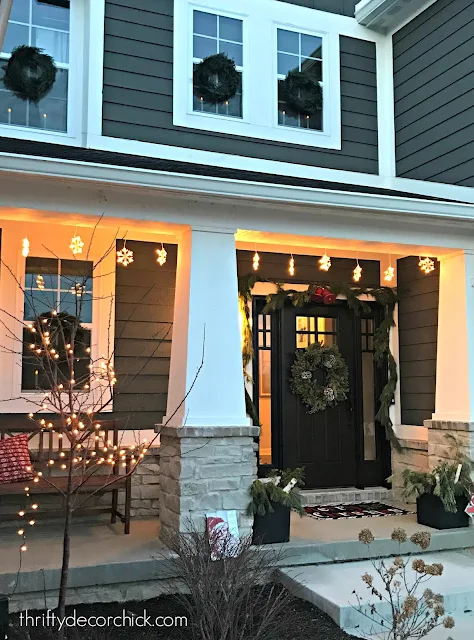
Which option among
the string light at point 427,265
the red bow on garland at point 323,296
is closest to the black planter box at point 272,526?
the red bow on garland at point 323,296

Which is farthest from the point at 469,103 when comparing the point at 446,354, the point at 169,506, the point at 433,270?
the point at 169,506

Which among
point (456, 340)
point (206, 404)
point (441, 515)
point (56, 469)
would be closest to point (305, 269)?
point (456, 340)

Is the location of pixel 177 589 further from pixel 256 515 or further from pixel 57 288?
pixel 57 288

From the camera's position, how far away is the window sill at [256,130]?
22.0ft

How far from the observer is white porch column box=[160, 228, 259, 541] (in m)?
4.78

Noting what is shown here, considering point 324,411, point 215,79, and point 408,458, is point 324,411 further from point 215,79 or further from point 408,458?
point 215,79

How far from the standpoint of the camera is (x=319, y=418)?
7031mm

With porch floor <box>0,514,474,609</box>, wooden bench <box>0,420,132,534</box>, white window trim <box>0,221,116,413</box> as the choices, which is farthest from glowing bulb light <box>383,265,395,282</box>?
wooden bench <box>0,420,132,534</box>

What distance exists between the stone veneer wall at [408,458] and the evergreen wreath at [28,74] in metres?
5.18

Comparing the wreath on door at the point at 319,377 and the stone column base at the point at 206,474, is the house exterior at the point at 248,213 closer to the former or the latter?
the stone column base at the point at 206,474

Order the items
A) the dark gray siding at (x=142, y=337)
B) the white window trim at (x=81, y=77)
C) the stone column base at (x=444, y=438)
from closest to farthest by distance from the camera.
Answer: the stone column base at (x=444, y=438) → the dark gray siding at (x=142, y=337) → the white window trim at (x=81, y=77)

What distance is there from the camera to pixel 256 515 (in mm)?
4957

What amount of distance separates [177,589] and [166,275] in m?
3.11

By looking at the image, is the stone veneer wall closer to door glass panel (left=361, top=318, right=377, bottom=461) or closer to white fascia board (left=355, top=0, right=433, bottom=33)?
door glass panel (left=361, top=318, right=377, bottom=461)
